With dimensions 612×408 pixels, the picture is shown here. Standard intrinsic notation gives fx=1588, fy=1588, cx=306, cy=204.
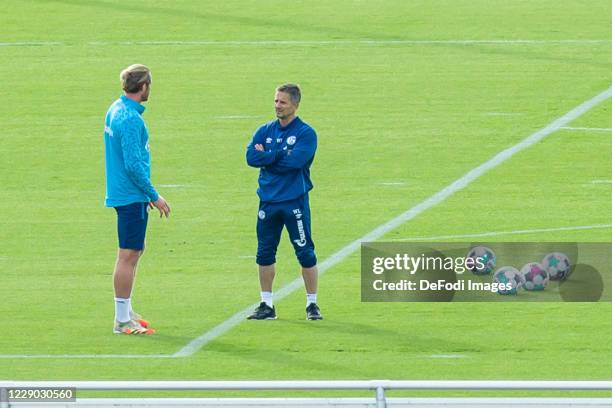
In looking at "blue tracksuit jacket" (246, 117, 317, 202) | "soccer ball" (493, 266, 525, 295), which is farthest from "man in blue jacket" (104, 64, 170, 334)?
"soccer ball" (493, 266, 525, 295)

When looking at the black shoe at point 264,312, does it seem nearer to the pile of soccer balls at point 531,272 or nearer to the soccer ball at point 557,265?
the pile of soccer balls at point 531,272

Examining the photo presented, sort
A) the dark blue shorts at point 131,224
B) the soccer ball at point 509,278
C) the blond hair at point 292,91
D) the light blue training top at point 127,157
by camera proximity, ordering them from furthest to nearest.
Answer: the soccer ball at point 509,278 → the blond hair at point 292,91 → the dark blue shorts at point 131,224 → the light blue training top at point 127,157

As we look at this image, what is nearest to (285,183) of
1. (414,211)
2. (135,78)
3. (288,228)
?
(288,228)

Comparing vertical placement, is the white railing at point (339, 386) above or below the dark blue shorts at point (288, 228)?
below

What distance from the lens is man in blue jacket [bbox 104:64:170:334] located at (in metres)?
11.4

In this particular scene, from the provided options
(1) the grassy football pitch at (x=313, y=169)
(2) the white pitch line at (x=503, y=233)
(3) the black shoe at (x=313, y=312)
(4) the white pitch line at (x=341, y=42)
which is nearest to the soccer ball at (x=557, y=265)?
(1) the grassy football pitch at (x=313, y=169)

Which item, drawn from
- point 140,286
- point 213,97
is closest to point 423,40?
point 213,97

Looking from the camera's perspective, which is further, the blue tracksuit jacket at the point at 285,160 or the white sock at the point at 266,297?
the white sock at the point at 266,297

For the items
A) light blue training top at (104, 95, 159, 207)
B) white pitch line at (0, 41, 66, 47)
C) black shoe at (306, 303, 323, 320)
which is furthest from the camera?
white pitch line at (0, 41, 66, 47)

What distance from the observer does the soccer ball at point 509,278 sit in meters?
12.9

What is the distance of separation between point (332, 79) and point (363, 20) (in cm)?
452

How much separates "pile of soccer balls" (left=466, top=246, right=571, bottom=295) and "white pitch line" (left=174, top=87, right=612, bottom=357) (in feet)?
4.55

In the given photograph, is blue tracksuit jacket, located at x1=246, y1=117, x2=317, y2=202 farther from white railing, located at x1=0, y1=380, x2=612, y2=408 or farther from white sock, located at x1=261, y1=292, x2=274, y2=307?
white railing, located at x1=0, y1=380, x2=612, y2=408

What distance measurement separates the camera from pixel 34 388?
24.2ft
